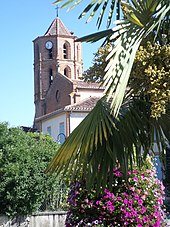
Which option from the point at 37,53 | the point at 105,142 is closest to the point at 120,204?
the point at 105,142

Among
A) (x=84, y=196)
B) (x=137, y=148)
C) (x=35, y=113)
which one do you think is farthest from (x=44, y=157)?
(x=35, y=113)

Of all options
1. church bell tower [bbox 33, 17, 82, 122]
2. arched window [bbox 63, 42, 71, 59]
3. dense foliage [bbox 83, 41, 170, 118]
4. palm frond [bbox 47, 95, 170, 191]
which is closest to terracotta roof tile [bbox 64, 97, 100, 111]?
palm frond [bbox 47, 95, 170, 191]

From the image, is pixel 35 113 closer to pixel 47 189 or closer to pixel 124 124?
pixel 47 189

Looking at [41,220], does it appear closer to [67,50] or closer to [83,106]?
[83,106]

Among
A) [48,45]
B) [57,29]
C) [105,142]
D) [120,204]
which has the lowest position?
[120,204]

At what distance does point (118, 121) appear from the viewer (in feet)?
21.4

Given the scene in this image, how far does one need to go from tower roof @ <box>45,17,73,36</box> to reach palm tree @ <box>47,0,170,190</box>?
85.6 m

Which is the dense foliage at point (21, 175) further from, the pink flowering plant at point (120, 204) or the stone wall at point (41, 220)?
the pink flowering plant at point (120, 204)

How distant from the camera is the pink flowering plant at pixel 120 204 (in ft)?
28.1

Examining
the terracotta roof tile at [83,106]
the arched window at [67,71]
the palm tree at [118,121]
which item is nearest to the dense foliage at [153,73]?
the palm tree at [118,121]

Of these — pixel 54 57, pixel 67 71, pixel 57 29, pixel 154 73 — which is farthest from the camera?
pixel 57 29

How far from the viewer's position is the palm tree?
5.10m

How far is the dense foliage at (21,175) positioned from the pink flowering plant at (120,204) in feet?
9.87

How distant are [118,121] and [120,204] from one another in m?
2.49
